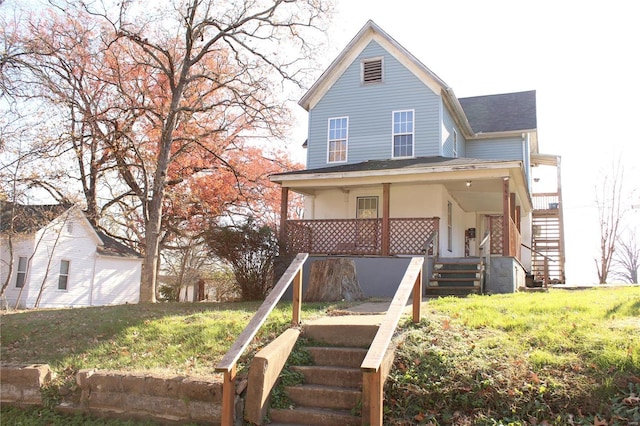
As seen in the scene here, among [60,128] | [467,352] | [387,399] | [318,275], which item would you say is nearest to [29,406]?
[387,399]

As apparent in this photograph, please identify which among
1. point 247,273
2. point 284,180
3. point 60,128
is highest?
point 60,128

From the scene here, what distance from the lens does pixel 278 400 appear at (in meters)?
5.96

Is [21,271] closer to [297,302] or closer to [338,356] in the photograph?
[297,302]

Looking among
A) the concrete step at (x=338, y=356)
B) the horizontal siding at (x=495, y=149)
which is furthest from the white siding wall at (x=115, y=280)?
the concrete step at (x=338, y=356)

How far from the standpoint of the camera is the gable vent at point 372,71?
1978cm

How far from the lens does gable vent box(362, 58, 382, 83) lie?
19.8 meters

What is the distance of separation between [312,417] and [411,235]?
11.0m

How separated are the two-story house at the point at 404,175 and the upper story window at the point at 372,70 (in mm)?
38

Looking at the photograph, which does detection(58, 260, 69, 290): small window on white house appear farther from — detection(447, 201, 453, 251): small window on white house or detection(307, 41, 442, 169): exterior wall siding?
detection(447, 201, 453, 251): small window on white house

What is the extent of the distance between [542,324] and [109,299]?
25.2 metres

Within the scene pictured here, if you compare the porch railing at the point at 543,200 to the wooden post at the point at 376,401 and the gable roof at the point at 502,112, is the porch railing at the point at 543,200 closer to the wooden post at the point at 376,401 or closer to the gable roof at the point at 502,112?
the gable roof at the point at 502,112

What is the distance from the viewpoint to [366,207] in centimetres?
1919

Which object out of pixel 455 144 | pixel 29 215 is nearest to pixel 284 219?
pixel 455 144

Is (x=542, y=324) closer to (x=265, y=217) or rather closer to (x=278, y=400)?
(x=278, y=400)
